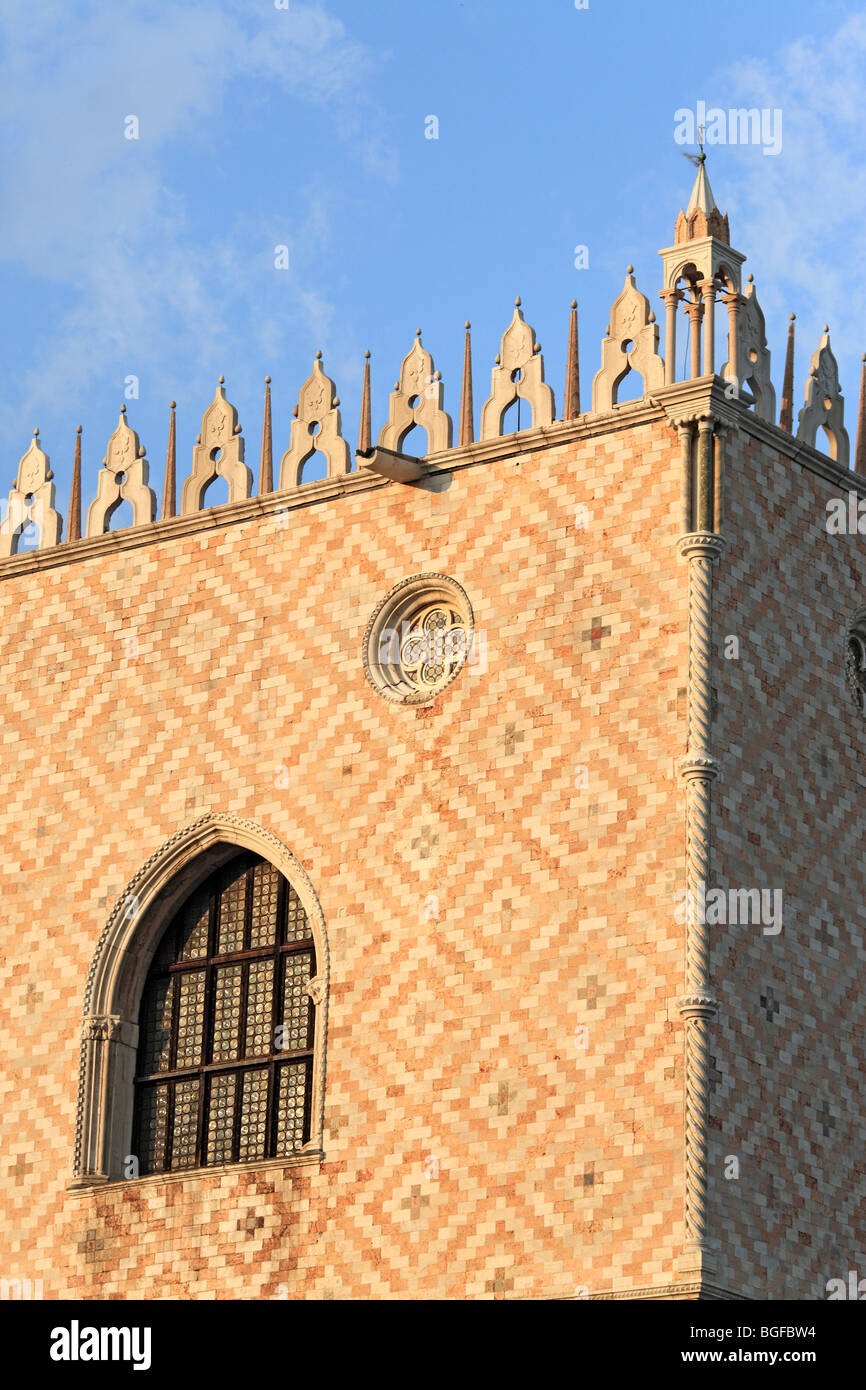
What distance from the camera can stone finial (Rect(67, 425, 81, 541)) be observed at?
3189 centimetres

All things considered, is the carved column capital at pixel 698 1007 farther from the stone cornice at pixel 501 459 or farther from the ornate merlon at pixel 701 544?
the stone cornice at pixel 501 459

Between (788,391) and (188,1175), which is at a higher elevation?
(788,391)

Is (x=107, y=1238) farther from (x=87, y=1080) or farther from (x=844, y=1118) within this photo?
(x=844, y=1118)

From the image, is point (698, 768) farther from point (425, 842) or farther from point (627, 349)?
point (627, 349)

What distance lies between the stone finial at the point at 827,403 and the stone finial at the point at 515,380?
8.27 feet

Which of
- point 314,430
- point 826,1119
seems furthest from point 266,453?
point 826,1119

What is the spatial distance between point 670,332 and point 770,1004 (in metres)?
6.24

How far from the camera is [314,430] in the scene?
100 ft

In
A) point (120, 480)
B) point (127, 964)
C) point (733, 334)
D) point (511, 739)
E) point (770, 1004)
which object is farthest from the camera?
point (120, 480)

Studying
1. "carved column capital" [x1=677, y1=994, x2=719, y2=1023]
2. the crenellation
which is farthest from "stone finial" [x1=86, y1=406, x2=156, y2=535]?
"carved column capital" [x1=677, y1=994, x2=719, y2=1023]

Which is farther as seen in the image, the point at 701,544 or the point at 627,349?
the point at 627,349

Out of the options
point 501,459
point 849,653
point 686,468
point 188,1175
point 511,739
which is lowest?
point 188,1175

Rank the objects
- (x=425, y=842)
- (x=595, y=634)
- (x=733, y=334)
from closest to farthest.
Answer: (x=595, y=634)
(x=425, y=842)
(x=733, y=334)

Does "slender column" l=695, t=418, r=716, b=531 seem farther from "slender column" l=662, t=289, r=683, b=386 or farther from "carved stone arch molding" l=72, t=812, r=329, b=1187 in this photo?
"carved stone arch molding" l=72, t=812, r=329, b=1187
